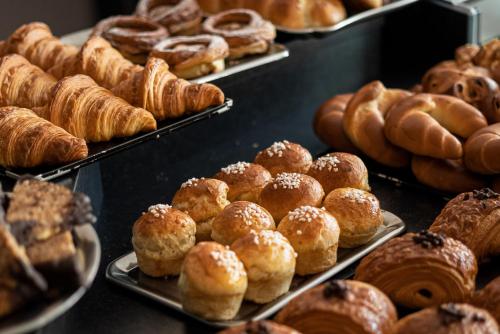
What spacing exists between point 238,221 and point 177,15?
3.99 feet

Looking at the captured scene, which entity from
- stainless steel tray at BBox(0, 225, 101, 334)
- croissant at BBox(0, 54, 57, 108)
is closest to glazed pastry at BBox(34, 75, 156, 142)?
croissant at BBox(0, 54, 57, 108)

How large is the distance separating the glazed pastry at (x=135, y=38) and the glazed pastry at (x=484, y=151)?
41.1 inches

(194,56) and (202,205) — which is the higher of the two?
(194,56)

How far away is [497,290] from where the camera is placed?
162 cm

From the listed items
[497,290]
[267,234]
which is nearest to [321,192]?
[267,234]

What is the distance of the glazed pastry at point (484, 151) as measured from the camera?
227 centimetres

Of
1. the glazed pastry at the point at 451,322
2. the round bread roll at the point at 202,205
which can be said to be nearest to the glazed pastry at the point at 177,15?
the round bread roll at the point at 202,205

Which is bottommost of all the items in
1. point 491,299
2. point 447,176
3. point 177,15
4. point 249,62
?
point 447,176

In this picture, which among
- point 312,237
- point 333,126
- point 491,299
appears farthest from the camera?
point 333,126

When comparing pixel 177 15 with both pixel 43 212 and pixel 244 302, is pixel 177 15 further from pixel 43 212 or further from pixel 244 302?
pixel 43 212

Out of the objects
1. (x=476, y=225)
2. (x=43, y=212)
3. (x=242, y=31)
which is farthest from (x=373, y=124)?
(x=43, y=212)

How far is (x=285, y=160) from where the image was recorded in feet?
7.25

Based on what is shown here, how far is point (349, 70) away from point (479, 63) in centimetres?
63

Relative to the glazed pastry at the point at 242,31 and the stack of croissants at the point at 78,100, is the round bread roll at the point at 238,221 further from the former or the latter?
the glazed pastry at the point at 242,31
